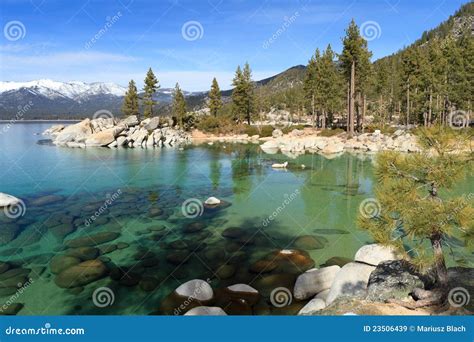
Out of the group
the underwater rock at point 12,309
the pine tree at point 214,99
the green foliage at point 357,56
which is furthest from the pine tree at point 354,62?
the underwater rock at point 12,309

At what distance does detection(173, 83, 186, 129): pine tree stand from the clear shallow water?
41950mm

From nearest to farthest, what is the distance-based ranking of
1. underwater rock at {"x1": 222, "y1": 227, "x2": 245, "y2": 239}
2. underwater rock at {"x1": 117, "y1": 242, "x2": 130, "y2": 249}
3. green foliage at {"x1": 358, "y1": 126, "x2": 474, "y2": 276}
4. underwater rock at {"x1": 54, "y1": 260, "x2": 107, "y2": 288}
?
green foliage at {"x1": 358, "y1": 126, "x2": 474, "y2": 276}, underwater rock at {"x1": 54, "y1": 260, "x2": 107, "y2": 288}, underwater rock at {"x1": 117, "y1": 242, "x2": 130, "y2": 249}, underwater rock at {"x1": 222, "y1": 227, "x2": 245, "y2": 239}

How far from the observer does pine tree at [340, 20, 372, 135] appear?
5094 centimetres

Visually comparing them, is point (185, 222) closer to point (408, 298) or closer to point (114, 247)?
point (114, 247)

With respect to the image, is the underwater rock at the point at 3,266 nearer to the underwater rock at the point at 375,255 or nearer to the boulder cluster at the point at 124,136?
the underwater rock at the point at 375,255

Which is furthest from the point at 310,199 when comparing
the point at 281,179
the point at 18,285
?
the point at 18,285

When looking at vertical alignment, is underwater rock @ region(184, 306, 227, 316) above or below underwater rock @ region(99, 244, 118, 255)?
above

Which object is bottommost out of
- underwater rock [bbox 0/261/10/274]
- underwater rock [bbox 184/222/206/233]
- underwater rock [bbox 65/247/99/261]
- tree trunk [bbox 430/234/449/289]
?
underwater rock [bbox 184/222/206/233]

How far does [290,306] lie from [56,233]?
1247cm

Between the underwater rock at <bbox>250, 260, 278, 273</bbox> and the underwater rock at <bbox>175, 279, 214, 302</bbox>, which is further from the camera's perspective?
the underwater rock at <bbox>250, 260, 278, 273</bbox>

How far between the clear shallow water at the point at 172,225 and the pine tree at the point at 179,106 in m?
42.0

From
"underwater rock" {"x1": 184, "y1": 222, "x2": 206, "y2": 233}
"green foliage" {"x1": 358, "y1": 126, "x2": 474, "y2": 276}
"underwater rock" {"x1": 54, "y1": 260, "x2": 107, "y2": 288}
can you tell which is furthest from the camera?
"underwater rock" {"x1": 184, "y1": 222, "x2": 206, "y2": 233}

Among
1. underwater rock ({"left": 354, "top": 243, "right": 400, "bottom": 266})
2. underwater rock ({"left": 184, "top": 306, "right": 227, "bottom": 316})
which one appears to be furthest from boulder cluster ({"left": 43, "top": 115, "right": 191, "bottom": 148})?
underwater rock ({"left": 184, "top": 306, "right": 227, "bottom": 316})

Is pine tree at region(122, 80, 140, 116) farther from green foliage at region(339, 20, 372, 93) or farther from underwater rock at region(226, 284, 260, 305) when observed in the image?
underwater rock at region(226, 284, 260, 305)
